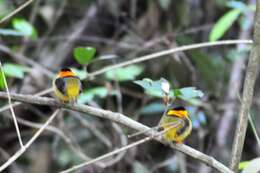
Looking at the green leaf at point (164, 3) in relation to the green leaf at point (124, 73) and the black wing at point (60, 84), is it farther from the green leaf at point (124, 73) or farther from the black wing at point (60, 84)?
the black wing at point (60, 84)

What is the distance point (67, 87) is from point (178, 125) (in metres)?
0.62

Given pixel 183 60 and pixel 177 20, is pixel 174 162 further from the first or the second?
pixel 177 20

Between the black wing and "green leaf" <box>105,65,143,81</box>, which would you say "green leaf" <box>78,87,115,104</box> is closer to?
"green leaf" <box>105,65,143,81</box>

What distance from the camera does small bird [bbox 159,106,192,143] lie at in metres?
2.67

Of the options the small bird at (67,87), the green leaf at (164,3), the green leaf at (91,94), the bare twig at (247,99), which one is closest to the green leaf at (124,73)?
the green leaf at (91,94)

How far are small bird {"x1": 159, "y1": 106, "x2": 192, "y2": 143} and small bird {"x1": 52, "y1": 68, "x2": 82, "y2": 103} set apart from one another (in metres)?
0.48

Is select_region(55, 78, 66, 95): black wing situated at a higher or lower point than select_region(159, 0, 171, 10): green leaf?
lower

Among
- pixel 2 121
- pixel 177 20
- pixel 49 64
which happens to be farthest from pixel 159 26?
pixel 2 121

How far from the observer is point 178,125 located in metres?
2.72

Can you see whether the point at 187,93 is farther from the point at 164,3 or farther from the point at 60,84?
the point at 164,3

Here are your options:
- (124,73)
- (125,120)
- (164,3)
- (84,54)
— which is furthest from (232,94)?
(125,120)

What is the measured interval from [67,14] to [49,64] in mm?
536

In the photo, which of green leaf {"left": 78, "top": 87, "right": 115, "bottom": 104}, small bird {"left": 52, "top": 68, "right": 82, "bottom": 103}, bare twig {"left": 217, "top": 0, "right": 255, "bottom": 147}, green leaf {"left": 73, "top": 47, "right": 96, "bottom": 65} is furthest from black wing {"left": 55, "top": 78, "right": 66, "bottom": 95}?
bare twig {"left": 217, "top": 0, "right": 255, "bottom": 147}

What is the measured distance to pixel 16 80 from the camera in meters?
5.04
